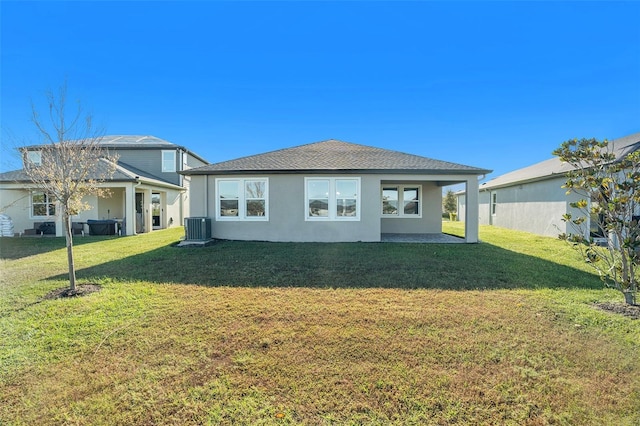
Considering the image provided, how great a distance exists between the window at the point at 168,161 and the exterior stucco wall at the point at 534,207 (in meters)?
22.4

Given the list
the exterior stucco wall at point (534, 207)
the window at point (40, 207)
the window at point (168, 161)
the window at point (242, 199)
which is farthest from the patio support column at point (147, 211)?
the exterior stucco wall at point (534, 207)

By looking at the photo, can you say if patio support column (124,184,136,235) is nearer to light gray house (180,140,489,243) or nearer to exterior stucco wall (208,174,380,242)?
light gray house (180,140,489,243)

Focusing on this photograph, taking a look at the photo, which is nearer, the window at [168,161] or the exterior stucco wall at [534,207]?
the exterior stucco wall at [534,207]

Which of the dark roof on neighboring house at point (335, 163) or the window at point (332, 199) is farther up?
the dark roof on neighboring house at point (335, 163)

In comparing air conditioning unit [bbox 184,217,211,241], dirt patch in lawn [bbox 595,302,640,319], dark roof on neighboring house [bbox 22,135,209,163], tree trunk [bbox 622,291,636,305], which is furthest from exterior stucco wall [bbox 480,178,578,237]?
dark roof on neighboring house [bbox 22,135,209,163]

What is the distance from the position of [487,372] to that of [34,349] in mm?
5466

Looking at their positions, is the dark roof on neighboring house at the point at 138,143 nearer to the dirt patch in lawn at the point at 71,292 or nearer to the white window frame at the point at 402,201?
the white window frame at the point at 402,201

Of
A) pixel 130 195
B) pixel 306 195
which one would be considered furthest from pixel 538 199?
pixel 130 195

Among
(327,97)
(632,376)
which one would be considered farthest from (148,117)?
(632,376)

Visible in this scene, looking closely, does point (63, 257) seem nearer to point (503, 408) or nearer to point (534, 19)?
point (503, 408)

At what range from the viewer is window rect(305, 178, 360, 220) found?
37.1 ft

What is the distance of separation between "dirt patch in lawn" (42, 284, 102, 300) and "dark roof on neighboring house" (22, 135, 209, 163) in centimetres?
1655

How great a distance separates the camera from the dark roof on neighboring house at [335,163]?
11.0 m

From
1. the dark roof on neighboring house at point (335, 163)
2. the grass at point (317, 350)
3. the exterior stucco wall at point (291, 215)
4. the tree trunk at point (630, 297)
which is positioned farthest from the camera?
the exterior stucco wall at point (291, 215)
